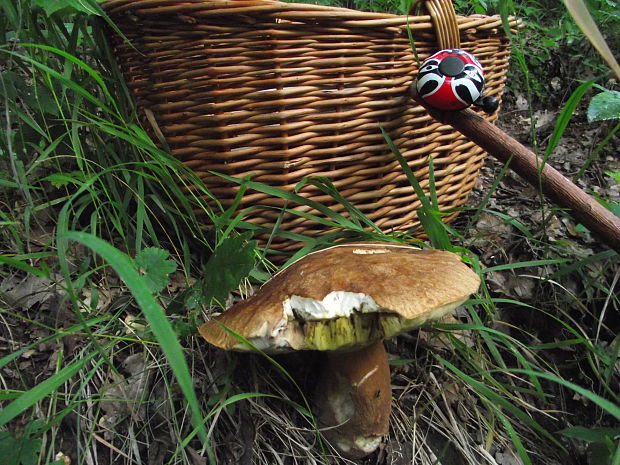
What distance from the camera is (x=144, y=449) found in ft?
3.09

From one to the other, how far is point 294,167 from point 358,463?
0.80 m

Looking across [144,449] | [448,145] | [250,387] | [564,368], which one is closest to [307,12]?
[448,145]

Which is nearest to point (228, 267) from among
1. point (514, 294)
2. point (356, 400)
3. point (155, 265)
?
point (155, 265)

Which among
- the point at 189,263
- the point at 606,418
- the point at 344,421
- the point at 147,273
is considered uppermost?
the point at 147,273

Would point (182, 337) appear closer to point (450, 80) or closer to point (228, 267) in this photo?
point (228, 267)

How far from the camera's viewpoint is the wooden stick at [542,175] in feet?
3.39

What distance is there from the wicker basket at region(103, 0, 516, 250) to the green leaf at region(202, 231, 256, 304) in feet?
1.01

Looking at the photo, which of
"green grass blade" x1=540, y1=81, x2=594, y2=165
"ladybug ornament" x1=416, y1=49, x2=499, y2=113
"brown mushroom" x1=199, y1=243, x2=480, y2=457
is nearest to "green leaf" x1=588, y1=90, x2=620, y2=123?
"green grass blade" x1=540, y1=81, x2=594, y2=165

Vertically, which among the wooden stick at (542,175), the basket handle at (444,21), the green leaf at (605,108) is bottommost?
the wooden stick at (542,175)

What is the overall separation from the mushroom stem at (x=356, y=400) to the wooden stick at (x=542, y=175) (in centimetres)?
63

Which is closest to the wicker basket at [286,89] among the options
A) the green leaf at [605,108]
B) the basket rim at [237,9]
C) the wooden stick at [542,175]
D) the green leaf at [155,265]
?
the basket rim at [237,9]

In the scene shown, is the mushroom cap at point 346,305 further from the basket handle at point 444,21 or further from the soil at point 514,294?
the basket handle at point 444,21

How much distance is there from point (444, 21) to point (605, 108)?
522 millimetres

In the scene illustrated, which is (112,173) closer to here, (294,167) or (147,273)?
(147,273)
